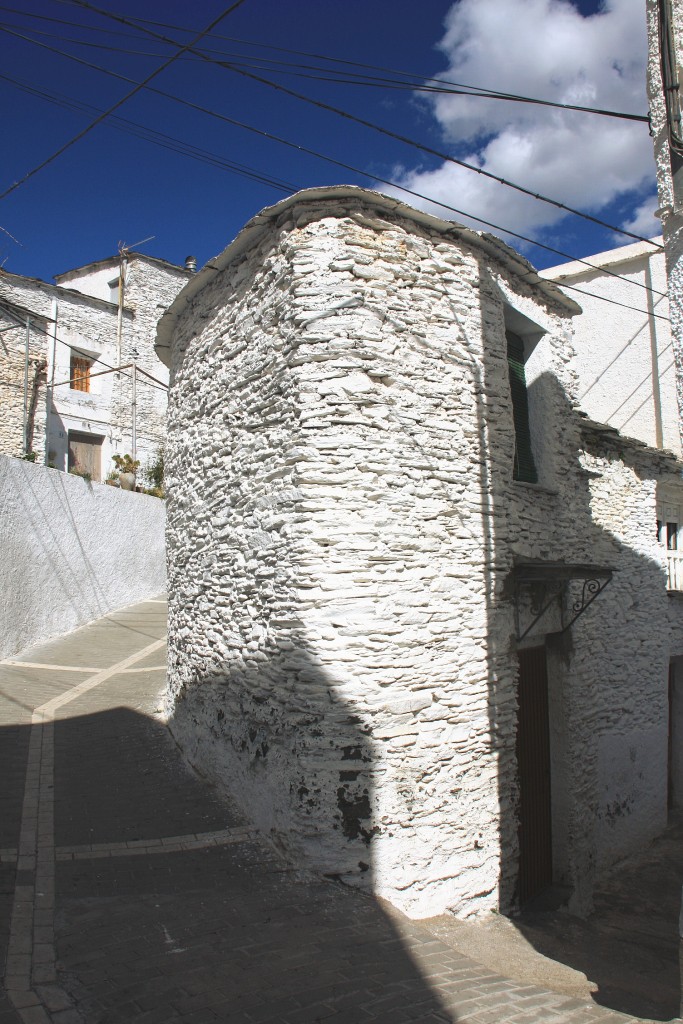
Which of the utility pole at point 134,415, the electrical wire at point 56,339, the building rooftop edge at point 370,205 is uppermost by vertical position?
the electrical wire at point 56,339

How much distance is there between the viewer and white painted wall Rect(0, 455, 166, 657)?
477 inches

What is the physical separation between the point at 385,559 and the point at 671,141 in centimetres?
370

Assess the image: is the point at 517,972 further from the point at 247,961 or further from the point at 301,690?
the point at 301,690

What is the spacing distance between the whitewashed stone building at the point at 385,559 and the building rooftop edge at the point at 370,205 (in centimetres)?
3

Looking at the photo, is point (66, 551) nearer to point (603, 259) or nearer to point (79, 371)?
point (79, 371)

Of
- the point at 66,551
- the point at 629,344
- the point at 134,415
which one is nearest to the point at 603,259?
the point at 629,344

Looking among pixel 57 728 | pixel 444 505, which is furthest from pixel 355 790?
pixel 57 728

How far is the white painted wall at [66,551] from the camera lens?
1211 cm

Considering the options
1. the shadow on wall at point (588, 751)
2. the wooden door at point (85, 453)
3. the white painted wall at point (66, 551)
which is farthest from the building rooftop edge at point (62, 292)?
the shadow on wall at point (588, 751)

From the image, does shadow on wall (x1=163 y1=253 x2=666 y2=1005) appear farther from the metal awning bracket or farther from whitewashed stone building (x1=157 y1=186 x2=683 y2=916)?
the metal awning bracket

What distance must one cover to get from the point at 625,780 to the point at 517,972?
511 cm

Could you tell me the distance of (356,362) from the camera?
20.3ft

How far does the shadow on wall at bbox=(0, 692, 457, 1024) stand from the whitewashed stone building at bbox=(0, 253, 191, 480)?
13634 millimetres

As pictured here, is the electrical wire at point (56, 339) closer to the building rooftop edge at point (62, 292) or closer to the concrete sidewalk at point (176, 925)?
the building rooftop edge at point (62, 292)
